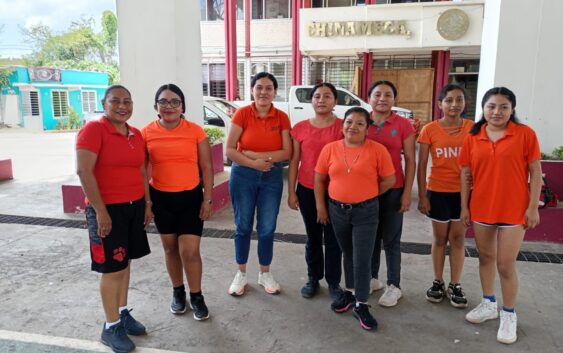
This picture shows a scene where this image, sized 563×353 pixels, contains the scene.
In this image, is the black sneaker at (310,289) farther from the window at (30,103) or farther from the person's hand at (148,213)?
the window at (30,103)

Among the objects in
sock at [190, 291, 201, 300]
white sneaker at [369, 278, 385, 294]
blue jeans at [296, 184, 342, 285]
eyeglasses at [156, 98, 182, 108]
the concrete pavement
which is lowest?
the concrete pavement

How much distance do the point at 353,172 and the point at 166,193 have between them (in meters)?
1.26

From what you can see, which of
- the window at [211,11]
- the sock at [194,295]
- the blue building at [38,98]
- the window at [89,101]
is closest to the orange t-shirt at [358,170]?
the sock at [194,295]

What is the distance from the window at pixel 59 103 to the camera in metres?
23.0

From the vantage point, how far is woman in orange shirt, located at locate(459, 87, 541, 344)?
269cm

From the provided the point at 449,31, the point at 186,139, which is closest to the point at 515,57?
the point at 186,139

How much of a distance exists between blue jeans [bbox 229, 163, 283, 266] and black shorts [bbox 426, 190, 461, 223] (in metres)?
1.18

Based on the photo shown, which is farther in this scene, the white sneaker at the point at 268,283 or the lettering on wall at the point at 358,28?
the lettering on wall at the point at 358,28

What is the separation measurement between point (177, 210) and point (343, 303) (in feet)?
4.59

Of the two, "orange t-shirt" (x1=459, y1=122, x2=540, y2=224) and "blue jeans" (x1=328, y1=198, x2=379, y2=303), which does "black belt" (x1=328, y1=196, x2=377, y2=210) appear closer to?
"blue jeans" (x1=328, y1=198, x2=379, y2=303)

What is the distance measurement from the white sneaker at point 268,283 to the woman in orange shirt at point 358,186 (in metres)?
0.78

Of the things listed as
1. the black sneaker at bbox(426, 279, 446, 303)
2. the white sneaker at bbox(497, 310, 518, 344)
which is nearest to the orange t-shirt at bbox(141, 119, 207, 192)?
the black sneaker at bbox(426, 279, 446, 303)

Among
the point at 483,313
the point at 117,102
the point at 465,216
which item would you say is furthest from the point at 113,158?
the point at 483,313

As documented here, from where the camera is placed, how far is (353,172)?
2875 millimetres
